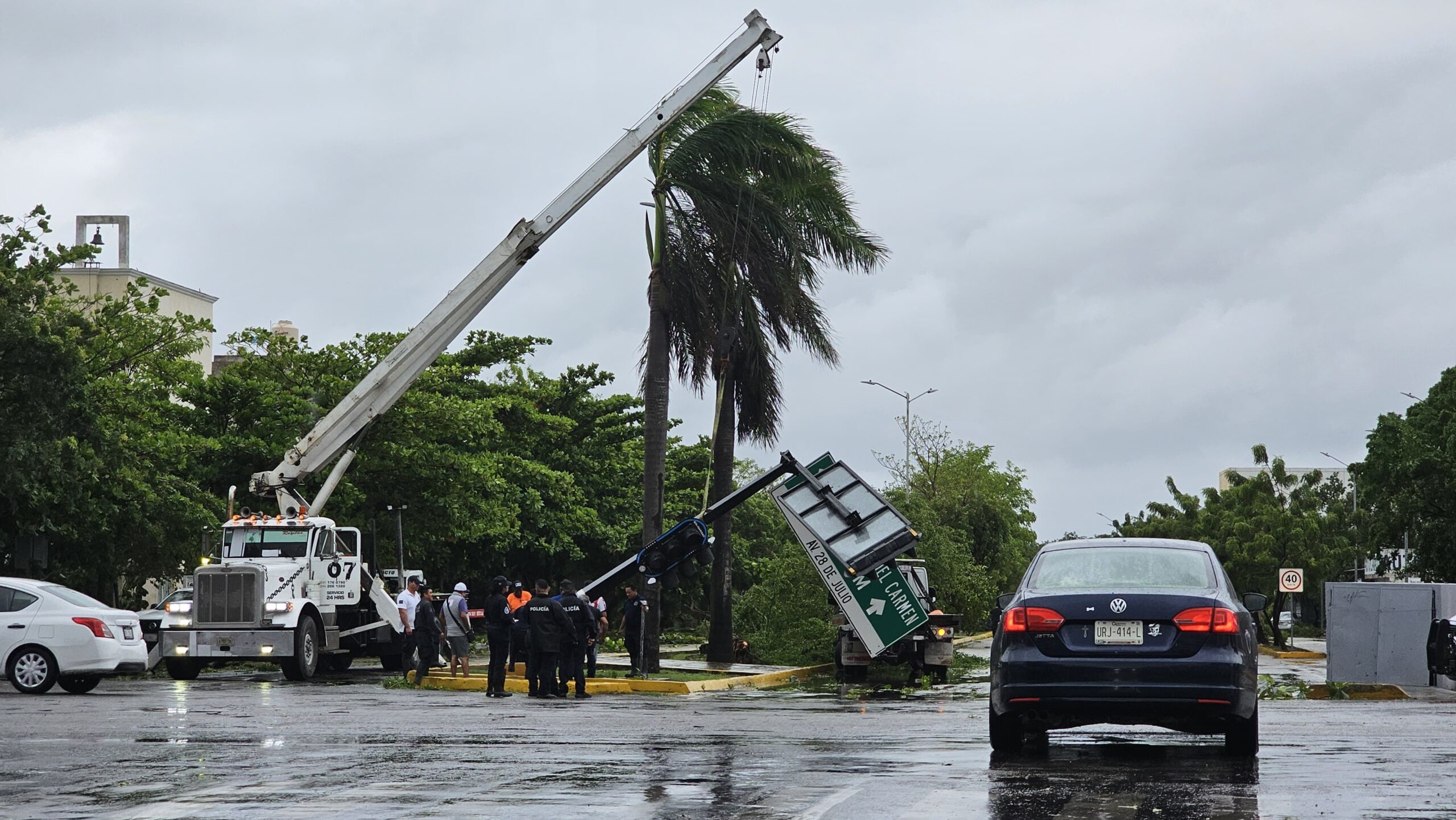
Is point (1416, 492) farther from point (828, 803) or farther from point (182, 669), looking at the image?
point (828, 803)

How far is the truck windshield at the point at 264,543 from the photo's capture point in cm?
2827

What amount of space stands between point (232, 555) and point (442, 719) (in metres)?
13.2

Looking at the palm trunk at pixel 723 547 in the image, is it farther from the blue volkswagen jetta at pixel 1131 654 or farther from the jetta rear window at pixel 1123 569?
the blue volkswagen jetta at pixel 1131 654

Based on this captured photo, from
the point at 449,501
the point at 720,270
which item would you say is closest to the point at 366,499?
the point at 449,501

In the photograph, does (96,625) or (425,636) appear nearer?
(96,625)

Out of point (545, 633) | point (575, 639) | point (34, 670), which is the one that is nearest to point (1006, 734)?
point (545, 633)

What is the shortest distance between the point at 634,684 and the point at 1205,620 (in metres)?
13.7

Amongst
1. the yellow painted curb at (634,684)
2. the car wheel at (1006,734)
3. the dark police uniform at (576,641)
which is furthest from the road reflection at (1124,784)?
the yellow painted curb at (634,684)

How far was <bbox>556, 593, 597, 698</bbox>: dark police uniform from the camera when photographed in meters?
21.2

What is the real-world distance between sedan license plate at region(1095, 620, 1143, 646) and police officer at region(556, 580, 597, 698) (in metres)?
11.2

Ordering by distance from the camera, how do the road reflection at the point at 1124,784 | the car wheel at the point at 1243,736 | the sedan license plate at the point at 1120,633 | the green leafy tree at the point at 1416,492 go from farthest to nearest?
the green leafy tree at the point at 1416,492 → the car wheel at the point at 1243,736 → the sedan license plate at the point at 1120,633 → the road reflection at the point at 1124,784

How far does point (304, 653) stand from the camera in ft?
90.3

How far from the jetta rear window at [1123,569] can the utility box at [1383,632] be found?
49.0 feet

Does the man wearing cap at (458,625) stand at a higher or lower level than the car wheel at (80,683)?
higher
